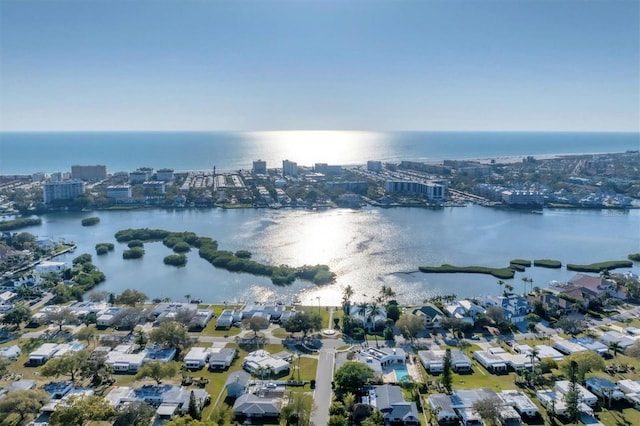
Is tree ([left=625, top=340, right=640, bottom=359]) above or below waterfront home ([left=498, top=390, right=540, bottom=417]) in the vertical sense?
above

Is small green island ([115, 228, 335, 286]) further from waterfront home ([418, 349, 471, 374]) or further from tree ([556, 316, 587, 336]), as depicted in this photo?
tree ([556, 316, 587, 336])

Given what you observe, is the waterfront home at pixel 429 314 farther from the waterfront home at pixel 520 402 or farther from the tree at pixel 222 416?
the tree at pixel 222 416


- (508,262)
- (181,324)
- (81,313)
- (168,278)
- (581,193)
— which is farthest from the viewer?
(581,193)

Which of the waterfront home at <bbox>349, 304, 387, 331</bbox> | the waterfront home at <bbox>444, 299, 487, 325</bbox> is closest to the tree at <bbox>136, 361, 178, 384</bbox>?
the waterfront home at <bbox>349, 304, 387, 331</bbox>

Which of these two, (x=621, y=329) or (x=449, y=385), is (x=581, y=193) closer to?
(x=621, y=329)

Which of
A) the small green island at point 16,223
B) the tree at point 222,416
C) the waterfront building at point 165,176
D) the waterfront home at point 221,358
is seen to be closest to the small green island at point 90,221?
the small green island at point 16,223

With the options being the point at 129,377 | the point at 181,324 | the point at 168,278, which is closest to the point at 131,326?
the point at 181,324

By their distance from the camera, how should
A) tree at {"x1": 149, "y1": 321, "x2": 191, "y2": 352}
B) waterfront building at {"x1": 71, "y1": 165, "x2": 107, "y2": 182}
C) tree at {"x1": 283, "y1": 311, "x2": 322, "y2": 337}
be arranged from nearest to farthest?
1. tree at {"x1": 149, "y1": 321, "x2": 191, "y2": 352}
2. tree at {"x1": 283, "y1": 311, "x2": 322, "y2": 337}
3. waterfront building at {"x1": 71, "y1": 165, "x2": 107, "y2": 182}
